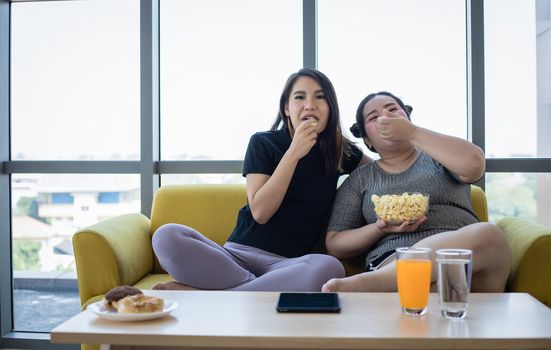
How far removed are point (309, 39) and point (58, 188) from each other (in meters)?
1.48

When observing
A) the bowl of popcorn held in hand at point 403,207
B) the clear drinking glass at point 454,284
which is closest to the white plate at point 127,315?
the clear drinking glass at point 454,284

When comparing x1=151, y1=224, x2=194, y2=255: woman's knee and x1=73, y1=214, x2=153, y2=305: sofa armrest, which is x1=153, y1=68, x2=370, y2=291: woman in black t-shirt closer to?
x1=151, y1=224, x2=194, y2=255: woman's knee

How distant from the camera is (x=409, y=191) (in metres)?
2.33

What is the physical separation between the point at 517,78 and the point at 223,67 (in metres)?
1.41

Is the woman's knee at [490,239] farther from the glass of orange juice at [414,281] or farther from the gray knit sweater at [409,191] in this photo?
the glass of orange juice at [414,281]

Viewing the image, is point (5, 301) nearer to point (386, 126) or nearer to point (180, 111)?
point (180, 111)

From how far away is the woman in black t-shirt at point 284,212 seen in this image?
6.95ft

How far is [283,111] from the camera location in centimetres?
259

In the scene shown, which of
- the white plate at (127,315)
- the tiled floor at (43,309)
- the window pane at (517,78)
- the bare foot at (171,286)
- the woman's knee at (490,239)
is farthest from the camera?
the tiled floor at (43,309)

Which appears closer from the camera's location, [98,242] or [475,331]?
[475,331]

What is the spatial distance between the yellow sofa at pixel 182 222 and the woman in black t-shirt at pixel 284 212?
8.8 inches

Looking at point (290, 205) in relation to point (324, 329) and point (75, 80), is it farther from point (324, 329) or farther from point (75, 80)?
point (75, 80)

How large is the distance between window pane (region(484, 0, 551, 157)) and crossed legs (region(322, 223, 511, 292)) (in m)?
1.08

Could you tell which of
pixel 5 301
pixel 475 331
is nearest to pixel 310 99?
pixel 475 331
